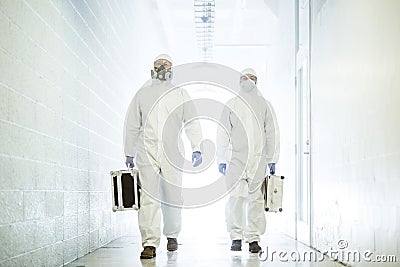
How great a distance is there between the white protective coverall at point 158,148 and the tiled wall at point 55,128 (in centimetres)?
39

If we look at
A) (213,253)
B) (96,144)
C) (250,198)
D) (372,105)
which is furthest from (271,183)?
(372,105)


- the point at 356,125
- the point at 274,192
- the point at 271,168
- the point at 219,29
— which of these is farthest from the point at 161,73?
the point at 219,29

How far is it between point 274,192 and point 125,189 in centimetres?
125

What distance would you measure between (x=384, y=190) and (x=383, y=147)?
21 centimetres

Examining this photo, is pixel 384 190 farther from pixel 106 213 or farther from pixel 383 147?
pixel 106 213

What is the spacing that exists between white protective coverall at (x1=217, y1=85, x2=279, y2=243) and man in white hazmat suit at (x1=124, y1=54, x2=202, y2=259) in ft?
0.97

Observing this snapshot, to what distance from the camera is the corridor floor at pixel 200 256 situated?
476cm

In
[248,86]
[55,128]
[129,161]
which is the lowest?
[129,161]

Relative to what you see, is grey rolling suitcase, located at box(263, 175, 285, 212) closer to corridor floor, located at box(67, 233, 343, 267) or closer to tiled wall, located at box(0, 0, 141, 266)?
corridor floor, located at box(67, 233, 343, 267)

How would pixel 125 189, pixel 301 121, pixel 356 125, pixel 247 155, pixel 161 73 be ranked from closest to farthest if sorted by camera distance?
pixel 356 125, pixel 125 189, pixel 161 73, pixel 247 155, pixel 301 121

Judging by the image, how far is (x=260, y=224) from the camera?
5754 millimetres

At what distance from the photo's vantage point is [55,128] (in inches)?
169

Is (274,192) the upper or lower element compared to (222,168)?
lower

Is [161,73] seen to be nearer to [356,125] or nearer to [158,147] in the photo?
[158,147]
